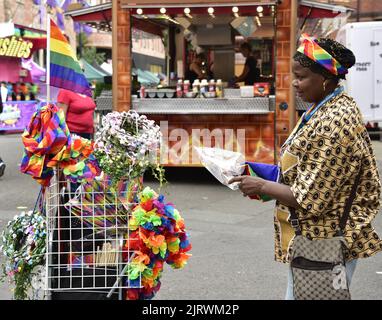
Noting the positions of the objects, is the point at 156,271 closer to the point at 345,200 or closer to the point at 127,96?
the point at 345,200

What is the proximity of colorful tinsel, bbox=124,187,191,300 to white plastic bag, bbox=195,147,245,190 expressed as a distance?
1.51 feet

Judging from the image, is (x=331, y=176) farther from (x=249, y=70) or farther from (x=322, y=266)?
(x=249, y=70)

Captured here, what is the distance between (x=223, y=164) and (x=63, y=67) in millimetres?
1790

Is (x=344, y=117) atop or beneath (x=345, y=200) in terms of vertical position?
atop

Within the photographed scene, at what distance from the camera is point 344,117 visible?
9.75ft

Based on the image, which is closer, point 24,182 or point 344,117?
point 344,117

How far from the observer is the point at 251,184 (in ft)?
10.0

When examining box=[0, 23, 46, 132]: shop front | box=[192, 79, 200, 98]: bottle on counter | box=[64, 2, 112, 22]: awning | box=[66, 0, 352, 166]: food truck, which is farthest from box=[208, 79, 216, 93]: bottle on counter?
box=[0, 23, 46, 132]: shop front

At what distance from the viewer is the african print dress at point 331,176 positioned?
293 centimetres

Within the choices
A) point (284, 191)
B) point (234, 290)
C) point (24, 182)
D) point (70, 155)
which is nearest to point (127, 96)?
point (24, 182)

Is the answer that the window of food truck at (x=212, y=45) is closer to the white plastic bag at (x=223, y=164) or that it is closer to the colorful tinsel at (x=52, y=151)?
the colorful tinsel at (x=52, y=151)

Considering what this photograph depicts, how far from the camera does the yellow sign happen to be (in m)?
24.2

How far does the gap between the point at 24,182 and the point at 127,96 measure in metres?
2.33

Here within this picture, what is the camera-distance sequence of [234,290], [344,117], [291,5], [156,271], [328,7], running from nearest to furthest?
1. [344,117]
2. [156,271]
3. [234,290]
4. [291,5]
5. [328,7]
